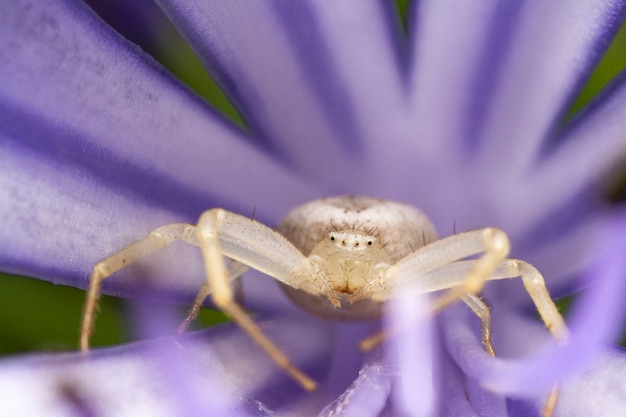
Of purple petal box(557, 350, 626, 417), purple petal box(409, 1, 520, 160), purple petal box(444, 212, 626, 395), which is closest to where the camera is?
purple petal box(444, 212, 626, 395)

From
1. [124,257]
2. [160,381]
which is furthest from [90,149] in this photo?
[160,381]

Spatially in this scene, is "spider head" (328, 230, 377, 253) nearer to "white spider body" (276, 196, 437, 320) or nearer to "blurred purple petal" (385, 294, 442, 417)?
"white spider body" (276, 196, 437, 320)

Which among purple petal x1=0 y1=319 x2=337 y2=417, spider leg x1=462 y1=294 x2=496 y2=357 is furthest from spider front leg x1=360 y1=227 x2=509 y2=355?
purple petal x1=0 y1=319 x2=337 y2=417

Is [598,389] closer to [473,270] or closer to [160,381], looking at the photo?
[473,270]

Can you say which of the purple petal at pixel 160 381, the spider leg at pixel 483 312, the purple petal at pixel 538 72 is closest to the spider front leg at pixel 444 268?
the spider leg at pixel 483 312

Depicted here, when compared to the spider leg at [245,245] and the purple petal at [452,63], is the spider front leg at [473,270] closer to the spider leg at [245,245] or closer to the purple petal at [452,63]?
the spider leg at [245,245]

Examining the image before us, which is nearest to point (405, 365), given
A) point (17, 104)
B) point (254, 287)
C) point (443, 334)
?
point (443, 334)

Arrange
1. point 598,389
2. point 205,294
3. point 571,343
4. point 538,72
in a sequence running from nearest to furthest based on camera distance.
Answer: point 571,343 < point 598,389 < point 205,294 < point 538,72
